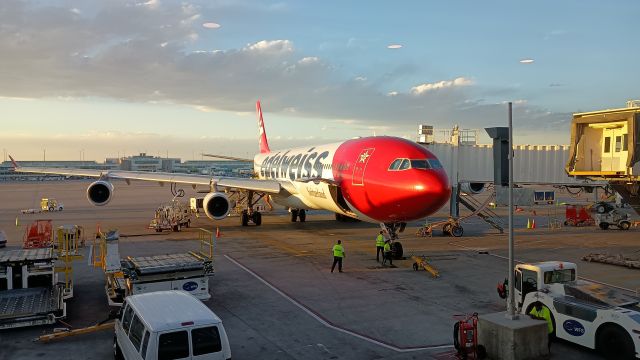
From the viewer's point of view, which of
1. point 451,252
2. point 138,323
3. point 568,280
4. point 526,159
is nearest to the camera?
point 138,323

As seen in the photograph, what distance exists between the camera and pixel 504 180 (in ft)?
37.3

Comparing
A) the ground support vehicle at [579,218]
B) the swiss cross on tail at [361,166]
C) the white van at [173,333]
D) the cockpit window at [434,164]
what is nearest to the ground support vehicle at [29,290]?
the white van at [173,333]

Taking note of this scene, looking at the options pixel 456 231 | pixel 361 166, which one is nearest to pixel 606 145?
pixel 361 166

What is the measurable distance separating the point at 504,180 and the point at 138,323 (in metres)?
8.15

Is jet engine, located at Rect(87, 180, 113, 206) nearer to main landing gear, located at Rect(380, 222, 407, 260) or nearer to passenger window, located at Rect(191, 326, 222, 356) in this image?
main landing gear, located at Rect(380, 222, 407, 260)

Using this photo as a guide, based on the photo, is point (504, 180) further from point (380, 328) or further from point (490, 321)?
point (380, 328)

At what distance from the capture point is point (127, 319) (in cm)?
988

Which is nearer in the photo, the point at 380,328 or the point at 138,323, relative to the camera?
the point at 138,323

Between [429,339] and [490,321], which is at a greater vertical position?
[490,321]

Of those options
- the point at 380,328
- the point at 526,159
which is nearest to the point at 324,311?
the point at 380,328

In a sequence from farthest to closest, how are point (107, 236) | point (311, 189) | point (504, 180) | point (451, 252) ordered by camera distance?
point (311, 189), point (451, 252), point (107, 236), point (504, 180)

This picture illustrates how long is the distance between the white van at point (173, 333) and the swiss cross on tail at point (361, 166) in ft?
41.0

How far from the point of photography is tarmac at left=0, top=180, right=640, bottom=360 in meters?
11.2

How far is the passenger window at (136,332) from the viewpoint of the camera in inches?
345
